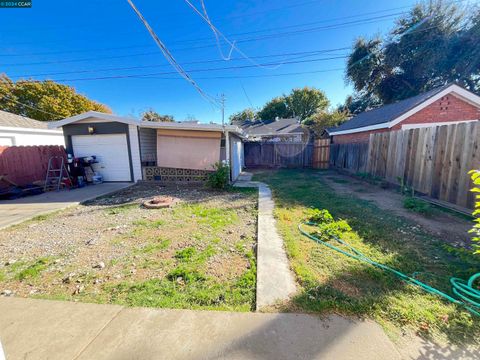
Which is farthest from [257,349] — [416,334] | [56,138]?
[56,138]

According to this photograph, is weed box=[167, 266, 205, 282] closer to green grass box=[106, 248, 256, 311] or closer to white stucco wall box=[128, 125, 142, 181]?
green grass box=[106, 248, 256, 311]

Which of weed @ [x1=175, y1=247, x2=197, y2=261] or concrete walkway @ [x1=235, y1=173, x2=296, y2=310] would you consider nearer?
concrete walkway @ [x1=235, y1=173, x2=296, y2=310]

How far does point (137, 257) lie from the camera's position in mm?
3004

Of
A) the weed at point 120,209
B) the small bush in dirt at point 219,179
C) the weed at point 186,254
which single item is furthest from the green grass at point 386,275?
the weed at point 120,209

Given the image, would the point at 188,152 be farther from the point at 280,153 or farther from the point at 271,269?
the point at 280,153

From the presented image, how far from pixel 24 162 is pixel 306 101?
117ft

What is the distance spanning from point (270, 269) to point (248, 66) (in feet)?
35.7

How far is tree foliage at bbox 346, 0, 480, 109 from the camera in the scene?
16.2 meters

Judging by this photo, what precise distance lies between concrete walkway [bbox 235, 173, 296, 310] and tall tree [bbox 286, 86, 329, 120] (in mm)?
34675

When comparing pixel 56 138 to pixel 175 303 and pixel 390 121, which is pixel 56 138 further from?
pixel 390 121

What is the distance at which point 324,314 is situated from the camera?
1888 mm

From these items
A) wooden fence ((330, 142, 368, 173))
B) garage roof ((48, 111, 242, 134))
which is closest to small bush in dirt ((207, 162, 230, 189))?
garage roof ((48, 111, 242, 134))

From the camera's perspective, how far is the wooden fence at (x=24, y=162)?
24.9ft

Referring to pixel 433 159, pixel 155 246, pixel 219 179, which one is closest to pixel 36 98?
pixel 219 179
